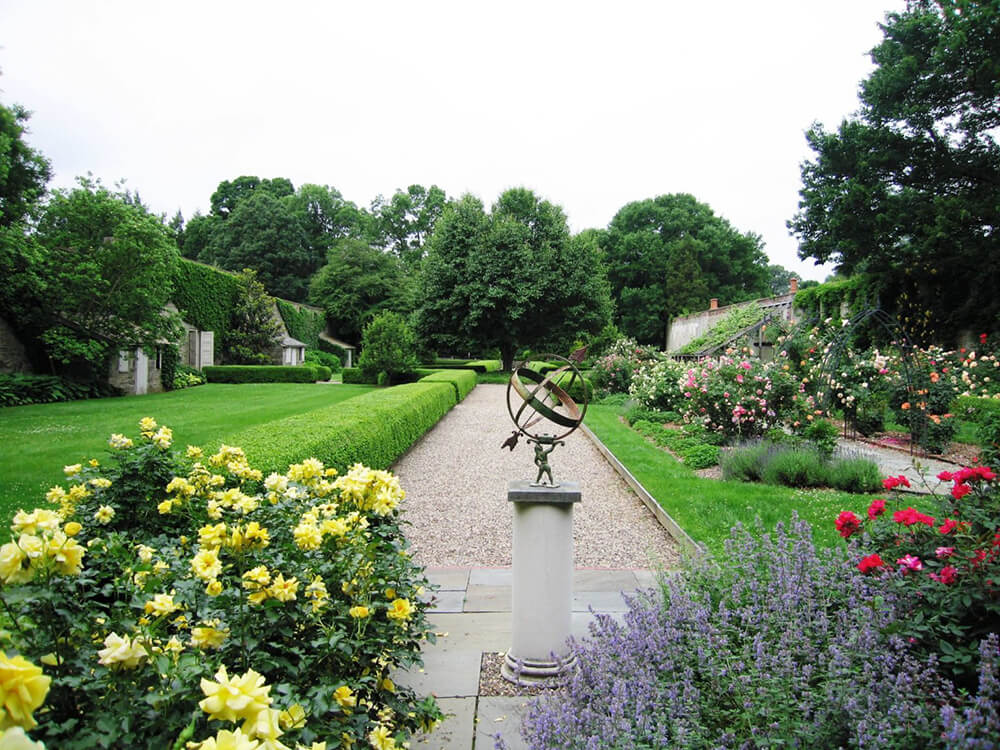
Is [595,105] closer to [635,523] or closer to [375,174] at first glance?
[635,523]

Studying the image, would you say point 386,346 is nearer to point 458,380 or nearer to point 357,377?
point 357,377

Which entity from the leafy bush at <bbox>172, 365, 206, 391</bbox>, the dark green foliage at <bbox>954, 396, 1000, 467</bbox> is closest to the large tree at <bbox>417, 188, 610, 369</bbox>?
the leafy bush at <bbox>172, 365, 206, 391</bbox>

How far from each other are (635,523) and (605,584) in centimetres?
177

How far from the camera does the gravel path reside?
5.12 metres

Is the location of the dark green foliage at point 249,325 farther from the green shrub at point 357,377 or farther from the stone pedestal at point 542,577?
the stone pedestal at point 542,577

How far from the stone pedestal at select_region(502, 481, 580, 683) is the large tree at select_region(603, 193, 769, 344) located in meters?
37.4

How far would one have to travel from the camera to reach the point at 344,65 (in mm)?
8203

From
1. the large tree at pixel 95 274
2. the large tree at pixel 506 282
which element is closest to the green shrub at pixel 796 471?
the large tree at pixel 95 274

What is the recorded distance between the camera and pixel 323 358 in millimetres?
35250

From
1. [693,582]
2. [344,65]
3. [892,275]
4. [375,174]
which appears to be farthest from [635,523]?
[375,174]

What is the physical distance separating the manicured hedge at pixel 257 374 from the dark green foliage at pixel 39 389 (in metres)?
7.13

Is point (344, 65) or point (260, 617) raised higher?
point (344, 65)

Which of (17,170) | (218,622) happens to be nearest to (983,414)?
(218,622)

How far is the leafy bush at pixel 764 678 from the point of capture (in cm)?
172
